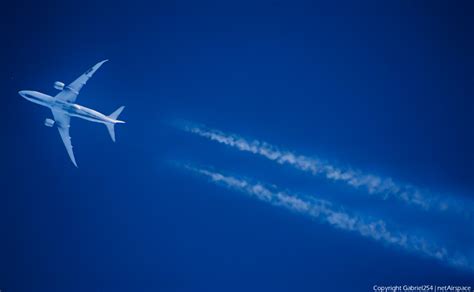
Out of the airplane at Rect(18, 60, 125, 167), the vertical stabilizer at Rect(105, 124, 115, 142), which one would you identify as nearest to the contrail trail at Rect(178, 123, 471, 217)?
the vertical stabilizer at Rect(105, 124, 115, 142)

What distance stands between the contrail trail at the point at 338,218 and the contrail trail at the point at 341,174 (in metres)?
1.44

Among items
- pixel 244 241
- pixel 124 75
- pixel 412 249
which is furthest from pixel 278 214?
pixel 124 75

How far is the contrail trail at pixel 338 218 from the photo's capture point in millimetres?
17562

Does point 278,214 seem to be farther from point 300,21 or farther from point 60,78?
point 60,78

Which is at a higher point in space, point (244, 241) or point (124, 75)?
point (124, 75)

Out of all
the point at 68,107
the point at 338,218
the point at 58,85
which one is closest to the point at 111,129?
the point at 68,107

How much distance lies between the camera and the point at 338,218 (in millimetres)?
17984

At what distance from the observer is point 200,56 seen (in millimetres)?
18625

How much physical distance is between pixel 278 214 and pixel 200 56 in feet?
28.7

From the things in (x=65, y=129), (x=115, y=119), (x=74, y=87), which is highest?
(x=74, y=87)

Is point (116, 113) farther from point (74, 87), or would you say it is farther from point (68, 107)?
point (74, 87)

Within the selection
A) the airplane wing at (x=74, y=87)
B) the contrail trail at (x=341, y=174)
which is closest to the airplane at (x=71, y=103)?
the airplane wing at (x=74, y=87)

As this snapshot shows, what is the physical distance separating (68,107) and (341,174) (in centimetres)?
1350

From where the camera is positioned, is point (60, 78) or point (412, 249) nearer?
point (412, 249)
